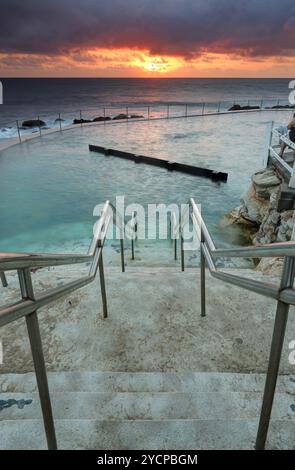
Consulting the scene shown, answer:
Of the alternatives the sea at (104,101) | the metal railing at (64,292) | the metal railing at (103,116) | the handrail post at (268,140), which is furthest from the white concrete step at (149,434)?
the sea at (104,101)

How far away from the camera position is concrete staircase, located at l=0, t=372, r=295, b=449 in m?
1.31

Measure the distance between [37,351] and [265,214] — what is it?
6996 millimetres

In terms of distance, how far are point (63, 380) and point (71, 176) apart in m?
11.7

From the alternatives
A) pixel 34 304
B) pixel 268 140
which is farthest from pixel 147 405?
pixel 268 140

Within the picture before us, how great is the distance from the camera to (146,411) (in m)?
1.56

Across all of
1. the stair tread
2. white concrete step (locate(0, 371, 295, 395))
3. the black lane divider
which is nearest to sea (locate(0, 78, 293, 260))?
the black lane divider

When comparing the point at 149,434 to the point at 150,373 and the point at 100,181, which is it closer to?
the point at 150,373

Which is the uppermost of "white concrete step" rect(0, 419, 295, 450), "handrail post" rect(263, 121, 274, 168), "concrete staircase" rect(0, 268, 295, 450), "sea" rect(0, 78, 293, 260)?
"handrail post" rect(263, 121, 274, 168)

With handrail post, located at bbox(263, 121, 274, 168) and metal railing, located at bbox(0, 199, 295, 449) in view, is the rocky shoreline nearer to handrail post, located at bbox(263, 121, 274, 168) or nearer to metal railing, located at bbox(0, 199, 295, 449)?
handrail post, located at bbox(263, 121, 274, 168)

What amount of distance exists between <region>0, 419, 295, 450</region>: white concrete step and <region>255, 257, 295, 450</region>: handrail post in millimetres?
116

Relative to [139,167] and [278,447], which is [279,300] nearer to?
[278,447]

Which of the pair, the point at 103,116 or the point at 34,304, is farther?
the point at 103,116

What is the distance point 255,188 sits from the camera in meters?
7.87

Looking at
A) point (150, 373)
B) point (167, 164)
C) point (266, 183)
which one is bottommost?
point (167, 164)
